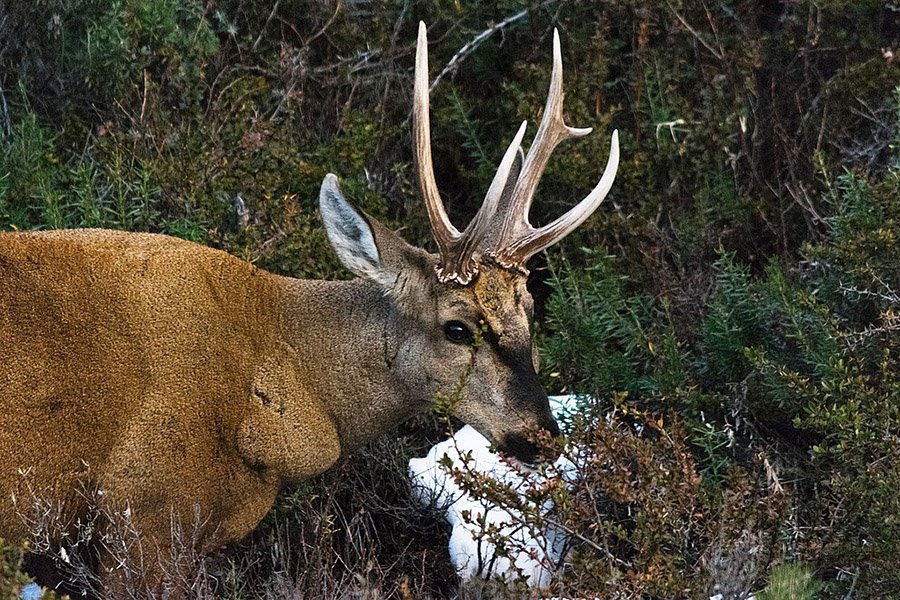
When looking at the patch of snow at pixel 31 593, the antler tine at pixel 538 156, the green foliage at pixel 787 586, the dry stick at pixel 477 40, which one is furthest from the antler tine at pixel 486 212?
the dry stick at pixel 477 40

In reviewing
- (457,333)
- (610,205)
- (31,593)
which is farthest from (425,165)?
(610,205)

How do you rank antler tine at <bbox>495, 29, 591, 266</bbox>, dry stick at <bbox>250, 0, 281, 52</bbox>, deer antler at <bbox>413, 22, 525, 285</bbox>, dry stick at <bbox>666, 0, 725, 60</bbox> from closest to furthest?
deer antler at <bbox>413, 22, 525, 285</bbox> < antler tine at <bbox>495, 29, 591, 266</bbox> < dry stick at <bbox>666, 0, 725, 60</bbox> < dry stick at <bbox>250, 0, 281, 52</bbox>

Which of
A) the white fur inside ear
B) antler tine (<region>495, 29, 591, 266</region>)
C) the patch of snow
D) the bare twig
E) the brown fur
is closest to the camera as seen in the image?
the brown fur

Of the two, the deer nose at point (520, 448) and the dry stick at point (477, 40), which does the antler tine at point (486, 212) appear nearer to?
the deer nose at point (520, 448)

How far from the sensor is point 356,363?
5.41 metres

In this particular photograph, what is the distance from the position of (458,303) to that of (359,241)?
1.49ft

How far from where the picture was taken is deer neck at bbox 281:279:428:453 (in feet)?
17.7

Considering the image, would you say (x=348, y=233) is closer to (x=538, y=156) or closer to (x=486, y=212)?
(x=486, y=212)

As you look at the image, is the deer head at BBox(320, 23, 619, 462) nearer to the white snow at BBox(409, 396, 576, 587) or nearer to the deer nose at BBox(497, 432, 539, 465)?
the deer nose at BBox(497, 432, 539, 465)

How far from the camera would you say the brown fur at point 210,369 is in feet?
16.3

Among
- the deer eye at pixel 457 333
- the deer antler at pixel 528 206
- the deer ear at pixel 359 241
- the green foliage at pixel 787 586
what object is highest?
the deer antler at pixel 528 206

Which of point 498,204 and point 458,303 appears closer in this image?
point 458,303

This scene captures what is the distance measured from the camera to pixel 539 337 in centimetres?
707

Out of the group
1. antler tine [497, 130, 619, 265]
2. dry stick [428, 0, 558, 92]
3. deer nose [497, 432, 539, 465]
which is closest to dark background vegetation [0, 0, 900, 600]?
dry stick [428, 0, 558, 92]
